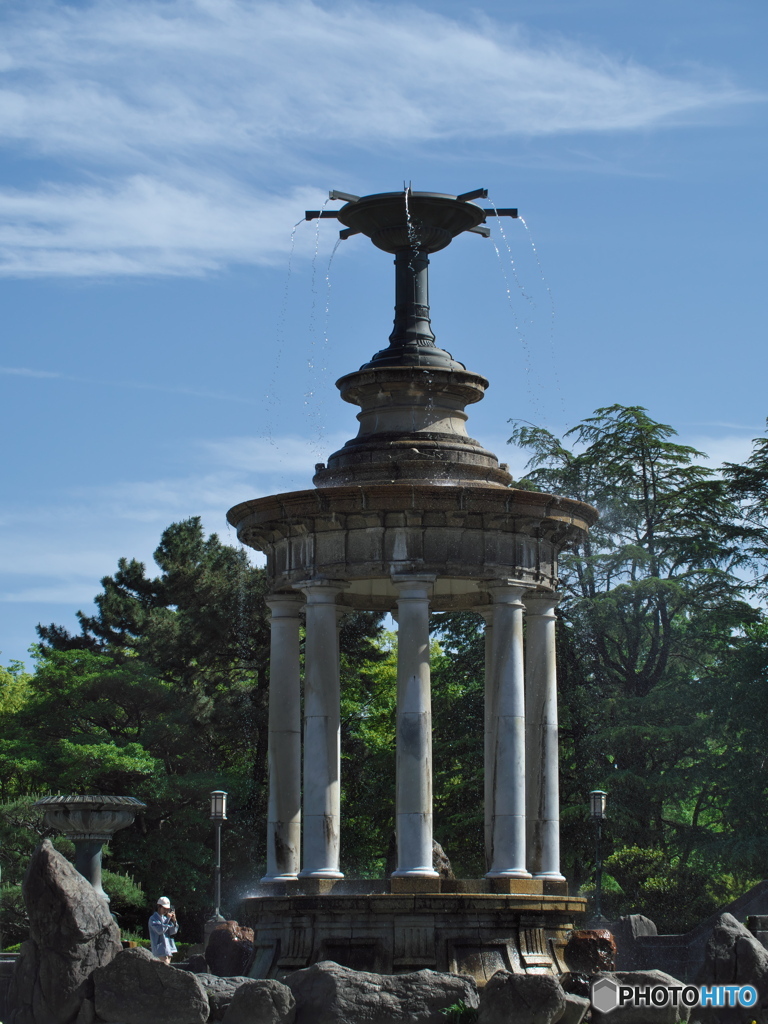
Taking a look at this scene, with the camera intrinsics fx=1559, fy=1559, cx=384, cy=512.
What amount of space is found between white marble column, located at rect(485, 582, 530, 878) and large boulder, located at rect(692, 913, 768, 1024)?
14.3 feet

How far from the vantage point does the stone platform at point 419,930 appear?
955 inches

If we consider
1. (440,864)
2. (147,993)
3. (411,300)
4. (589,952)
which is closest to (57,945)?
(147,993)

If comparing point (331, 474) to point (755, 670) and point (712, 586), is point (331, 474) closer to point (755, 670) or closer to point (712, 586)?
point (755, 670)

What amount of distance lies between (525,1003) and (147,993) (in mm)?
4877

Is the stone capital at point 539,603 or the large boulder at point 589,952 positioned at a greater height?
the stone capital at point 539,603

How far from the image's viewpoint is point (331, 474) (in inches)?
1098

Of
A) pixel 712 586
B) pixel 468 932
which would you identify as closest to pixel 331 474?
pixel 468 932

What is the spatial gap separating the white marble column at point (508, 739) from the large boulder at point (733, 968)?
14.3 ft

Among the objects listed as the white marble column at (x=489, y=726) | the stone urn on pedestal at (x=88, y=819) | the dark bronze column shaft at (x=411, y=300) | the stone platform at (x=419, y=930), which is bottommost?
the stone platform at (x=419, y=930)

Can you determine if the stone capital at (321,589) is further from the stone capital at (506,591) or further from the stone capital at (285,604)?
the stone capital at (506,591)

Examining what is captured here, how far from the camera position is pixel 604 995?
21516 millimetres

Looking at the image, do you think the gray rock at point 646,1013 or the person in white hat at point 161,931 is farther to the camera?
the person in white hat at point 161,931

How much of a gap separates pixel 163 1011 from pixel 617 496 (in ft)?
124

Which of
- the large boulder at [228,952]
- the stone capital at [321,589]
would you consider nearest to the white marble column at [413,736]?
the stone capital at [321,589]
